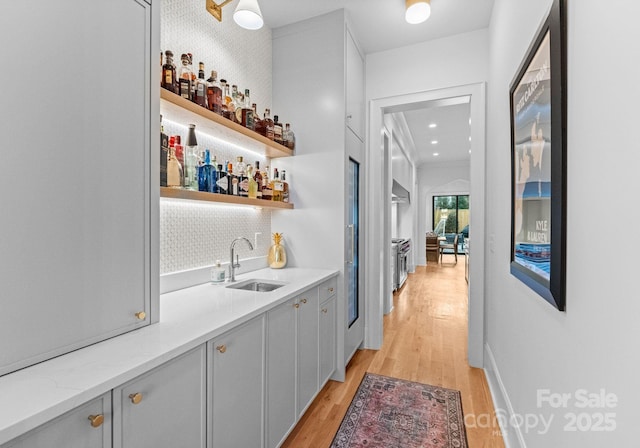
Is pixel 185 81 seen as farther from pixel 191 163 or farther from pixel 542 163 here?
pixel 542 163

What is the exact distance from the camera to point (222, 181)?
1.97 meters

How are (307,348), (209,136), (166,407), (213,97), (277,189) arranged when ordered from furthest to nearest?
(277,189), (209,136), (307,348), (213,97), (166,407)

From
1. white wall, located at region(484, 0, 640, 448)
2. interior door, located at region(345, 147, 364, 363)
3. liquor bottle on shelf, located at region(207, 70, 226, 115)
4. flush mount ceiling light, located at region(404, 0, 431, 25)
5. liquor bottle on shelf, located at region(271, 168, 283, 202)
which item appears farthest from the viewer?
interior door, located at region(345, 147, 364, 363)

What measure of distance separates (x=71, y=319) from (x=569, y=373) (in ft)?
5.33

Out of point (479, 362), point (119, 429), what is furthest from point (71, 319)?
point (479, 362)

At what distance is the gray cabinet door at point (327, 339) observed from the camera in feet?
7.31

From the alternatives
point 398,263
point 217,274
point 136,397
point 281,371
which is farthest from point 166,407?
point 398,263

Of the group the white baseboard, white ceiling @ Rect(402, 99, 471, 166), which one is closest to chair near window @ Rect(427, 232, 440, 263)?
white ceiling @ Rect(402, 99, 471, 166)

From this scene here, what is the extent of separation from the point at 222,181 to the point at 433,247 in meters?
8.73

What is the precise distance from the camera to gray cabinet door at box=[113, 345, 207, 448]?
34.7 inches

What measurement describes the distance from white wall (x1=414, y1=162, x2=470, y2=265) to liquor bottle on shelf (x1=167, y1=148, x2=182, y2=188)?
27.0 ft

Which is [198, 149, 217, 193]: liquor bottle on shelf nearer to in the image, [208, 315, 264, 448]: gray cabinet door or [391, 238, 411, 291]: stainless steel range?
[208, 315, 264, 448]: gray cabinet door

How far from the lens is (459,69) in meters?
2.91

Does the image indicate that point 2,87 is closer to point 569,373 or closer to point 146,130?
point 146,130
